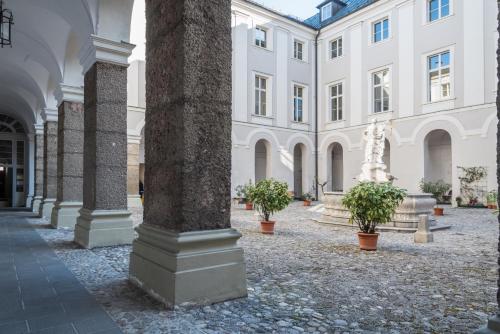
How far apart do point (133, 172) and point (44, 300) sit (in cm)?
1365

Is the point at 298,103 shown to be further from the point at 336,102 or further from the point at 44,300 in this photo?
the point at 44,300

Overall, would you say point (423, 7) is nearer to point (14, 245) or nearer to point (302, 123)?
point (302, 123)

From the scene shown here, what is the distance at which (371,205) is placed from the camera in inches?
237

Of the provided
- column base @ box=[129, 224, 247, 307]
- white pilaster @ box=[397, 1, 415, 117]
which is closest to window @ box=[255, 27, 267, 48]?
white pilaster @ box=[397, 1, 415, 117]

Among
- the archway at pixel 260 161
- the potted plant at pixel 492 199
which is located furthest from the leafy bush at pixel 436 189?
the archway at pixel 260 161

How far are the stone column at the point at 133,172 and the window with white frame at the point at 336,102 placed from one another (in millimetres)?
11469

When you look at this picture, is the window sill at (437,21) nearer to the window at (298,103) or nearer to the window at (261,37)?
the window at (298,103)

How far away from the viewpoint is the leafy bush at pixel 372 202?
5.98 meters

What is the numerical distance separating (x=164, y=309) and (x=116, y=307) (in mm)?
416

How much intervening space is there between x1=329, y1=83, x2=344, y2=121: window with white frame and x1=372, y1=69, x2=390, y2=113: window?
6.68 feet

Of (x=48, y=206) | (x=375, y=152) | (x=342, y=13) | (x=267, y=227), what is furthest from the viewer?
(x=342, y=13)

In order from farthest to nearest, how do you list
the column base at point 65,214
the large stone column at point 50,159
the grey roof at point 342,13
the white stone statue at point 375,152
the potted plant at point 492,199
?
the grey roof at point 342,13
the potted plant at point 492,199
the white stone statue at point 375,152
the large stone column at point 50,159
the column base at point 65,214

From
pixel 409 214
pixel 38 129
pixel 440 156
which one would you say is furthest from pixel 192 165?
pixel 440 156

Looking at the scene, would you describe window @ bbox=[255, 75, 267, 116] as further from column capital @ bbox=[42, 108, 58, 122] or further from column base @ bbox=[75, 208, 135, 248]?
column base @ bbox=[75, 208, 135, 248]
